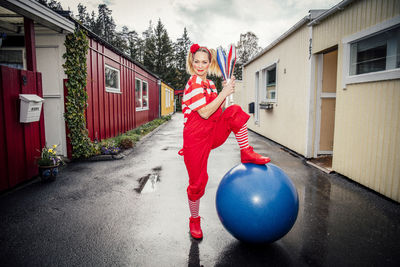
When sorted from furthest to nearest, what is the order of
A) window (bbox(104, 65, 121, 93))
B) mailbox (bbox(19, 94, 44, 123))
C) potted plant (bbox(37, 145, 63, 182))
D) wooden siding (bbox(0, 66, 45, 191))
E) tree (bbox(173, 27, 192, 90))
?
tree (bbox(173, 27, 192, 90)), window (bbox(104, 65, 121, 93)), potted plant (bbox(37, 145, 63, 182)), mailbox (bbox(19, 94, 44, 123)), wooden siding (bbox(0, 66, 45, 191))

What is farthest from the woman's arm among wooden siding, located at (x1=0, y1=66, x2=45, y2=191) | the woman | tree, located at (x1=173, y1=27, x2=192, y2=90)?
tree, located at (x1=173, y1=27, x2=192, y2=90)

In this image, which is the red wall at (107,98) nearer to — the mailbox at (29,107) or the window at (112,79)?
the window at (112,79)

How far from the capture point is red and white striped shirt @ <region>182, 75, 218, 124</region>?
2.46m

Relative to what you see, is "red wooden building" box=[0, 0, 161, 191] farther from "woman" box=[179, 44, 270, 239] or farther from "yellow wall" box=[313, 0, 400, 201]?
"yellow wall" box=[313, 0, 400, 201]

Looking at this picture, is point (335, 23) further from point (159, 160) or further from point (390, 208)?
point (159, 160)

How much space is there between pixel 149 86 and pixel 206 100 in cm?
1633

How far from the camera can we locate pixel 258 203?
2.29 m

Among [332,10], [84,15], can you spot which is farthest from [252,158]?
[84,15]

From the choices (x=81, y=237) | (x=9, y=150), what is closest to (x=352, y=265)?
(x=81, y=237)

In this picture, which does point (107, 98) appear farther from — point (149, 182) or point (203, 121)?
point (203, 121)

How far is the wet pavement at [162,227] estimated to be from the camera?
8.21 feet

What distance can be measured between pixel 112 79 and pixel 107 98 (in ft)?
4.11

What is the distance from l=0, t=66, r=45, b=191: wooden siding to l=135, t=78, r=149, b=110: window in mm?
8975

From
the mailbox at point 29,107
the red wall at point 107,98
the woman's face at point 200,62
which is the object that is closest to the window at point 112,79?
the red wall at point 107,98
